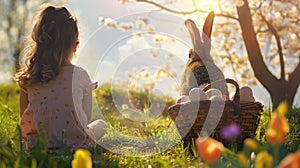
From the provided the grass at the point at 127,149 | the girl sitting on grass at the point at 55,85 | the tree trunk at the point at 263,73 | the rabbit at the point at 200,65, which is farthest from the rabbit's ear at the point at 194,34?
the tree trunk at the point at 263,73

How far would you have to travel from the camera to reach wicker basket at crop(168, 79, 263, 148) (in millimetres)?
2379

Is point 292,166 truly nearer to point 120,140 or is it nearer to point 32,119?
point 32,119

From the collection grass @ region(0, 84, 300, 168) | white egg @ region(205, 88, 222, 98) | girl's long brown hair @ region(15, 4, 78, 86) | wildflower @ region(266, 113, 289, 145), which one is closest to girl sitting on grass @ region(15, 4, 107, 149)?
girl's long brown hair @ region(15, 4, 78, 86)

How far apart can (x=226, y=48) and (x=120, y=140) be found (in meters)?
6.10

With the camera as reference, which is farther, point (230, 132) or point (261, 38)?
point (261, 38)

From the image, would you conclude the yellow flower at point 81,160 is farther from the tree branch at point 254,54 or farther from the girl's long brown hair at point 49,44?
the tree branch at point 254,54

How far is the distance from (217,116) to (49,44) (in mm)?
937

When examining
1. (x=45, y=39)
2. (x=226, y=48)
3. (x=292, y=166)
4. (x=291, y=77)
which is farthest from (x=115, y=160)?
(x=226, y=48)

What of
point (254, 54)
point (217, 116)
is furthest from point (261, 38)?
point (217, 116)

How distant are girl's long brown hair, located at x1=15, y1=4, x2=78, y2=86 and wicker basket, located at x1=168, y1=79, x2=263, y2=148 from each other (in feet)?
2.16

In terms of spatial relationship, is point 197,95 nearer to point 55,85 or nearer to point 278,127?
point 55,85

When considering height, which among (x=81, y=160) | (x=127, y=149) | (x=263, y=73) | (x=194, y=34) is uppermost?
(x=194, y=34)

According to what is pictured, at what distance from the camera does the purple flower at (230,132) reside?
7.89ft

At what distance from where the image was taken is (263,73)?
5043mm
